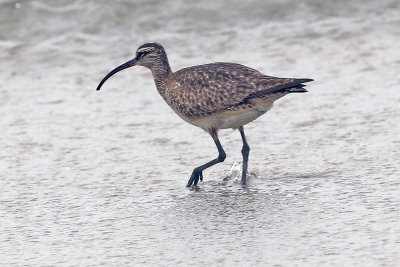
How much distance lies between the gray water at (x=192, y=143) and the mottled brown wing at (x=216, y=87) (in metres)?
0.57

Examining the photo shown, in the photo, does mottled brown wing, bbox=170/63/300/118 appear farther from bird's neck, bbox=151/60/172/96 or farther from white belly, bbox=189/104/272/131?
bird's neck, bbox=151/60/172/96

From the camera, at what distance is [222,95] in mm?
7461

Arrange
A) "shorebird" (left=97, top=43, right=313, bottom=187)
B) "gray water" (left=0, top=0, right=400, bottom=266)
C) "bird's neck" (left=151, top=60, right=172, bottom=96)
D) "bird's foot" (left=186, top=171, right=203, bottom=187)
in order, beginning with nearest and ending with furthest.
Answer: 1. "gray water" (left=0, top=0, right=400, bottom=266)
2. "shorebird" (left=97, top=43, right=313, bottom=187)
3. "bird's foot" (left=186, top=171, right=203, bottom=187)
4. "bird's neck" (left=151, top=60, right=172, bottom=96)

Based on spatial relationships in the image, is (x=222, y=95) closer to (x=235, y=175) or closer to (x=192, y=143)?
(x=235, y=175)

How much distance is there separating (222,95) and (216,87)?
113 mm

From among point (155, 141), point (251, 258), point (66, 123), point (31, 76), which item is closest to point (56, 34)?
point (31, 76)

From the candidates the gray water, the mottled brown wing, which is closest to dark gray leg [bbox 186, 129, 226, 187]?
the gray water

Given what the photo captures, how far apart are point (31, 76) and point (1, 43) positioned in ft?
5.79

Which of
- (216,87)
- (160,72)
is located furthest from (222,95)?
(160,72)

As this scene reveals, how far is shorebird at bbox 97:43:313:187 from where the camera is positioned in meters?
7.27

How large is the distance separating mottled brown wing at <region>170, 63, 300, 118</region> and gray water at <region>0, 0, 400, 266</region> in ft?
1.86

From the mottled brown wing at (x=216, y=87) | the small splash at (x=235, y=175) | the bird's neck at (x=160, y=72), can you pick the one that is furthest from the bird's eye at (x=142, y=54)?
the small splash at (x=235, y=175)

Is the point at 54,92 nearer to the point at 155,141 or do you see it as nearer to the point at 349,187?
the point at 155,141

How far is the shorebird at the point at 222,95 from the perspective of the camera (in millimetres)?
7266
